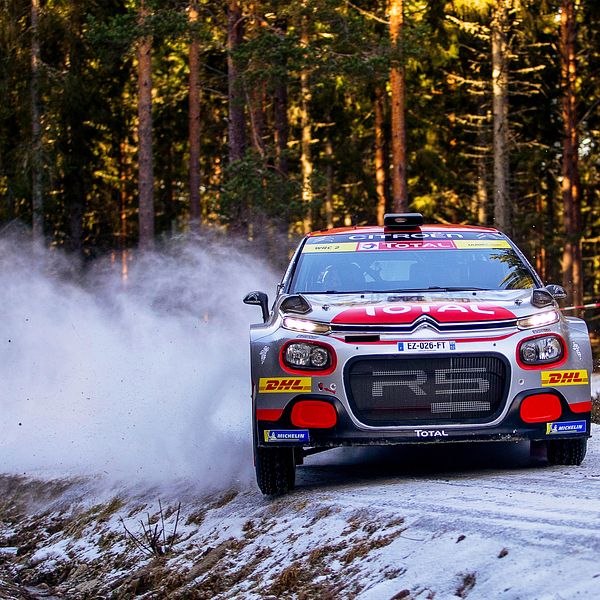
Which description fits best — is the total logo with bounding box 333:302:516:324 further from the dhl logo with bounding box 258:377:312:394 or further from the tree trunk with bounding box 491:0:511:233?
the tree trunk with bounding box 491:0:511:233

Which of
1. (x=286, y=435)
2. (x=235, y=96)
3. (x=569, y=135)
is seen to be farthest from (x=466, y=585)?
(x=569, y=135)

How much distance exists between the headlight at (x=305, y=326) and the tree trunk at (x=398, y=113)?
2098 centimetres

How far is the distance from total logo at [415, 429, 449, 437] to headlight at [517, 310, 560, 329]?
0.88 meters

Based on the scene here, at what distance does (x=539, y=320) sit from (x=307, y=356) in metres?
1.60

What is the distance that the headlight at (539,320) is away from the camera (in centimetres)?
792

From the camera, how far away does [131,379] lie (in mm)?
13922

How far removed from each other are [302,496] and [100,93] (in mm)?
33787

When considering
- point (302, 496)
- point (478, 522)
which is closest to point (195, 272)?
point (302, 496)

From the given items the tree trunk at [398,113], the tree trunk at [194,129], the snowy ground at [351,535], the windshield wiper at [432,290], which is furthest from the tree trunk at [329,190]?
the windshield wiper at [432,290]

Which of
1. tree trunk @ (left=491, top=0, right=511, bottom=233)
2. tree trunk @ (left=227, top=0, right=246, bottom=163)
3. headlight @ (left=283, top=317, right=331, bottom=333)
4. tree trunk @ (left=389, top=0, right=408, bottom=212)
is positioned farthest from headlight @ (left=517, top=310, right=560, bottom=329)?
tree trunk @ (left=227, top=0, right=246, bottom=163)

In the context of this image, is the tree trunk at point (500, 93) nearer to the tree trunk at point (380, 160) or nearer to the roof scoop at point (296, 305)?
the tree trunk at point (380, 160)

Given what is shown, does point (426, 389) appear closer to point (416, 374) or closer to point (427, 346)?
point (416, 374)

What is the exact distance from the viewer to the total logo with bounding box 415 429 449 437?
7805mm

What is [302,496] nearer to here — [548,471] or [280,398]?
[280,398]
